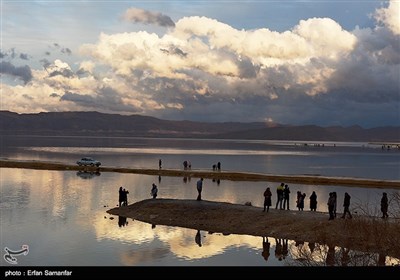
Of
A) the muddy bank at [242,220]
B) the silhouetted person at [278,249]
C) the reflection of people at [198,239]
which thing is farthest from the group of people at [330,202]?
the reflection of people at [198,239]

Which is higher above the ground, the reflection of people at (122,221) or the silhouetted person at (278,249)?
the reflection of people at (122,221)

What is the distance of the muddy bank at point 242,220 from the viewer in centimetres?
2938

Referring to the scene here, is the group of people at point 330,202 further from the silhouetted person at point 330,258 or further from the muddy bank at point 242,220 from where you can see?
the silhouetted person at point 330,258

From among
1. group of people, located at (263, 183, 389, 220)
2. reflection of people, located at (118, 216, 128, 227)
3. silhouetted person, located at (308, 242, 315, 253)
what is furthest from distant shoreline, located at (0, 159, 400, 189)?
silhouetted person, located at (308, 242, 315, 253)

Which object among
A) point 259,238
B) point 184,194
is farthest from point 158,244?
point 184,194

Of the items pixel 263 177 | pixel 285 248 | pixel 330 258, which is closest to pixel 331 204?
pixel 285 248

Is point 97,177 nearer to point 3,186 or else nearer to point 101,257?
point 3,186

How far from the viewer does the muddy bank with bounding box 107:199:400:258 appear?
→ 29375 mm

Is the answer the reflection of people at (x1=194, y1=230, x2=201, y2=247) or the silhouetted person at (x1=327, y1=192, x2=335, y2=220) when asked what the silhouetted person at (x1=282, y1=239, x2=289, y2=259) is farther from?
the reflection of people at (x1=194, y1=230, x2=201, y2=247)

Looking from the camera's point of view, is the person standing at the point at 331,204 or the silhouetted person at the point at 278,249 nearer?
the silhouetted person at the point at 278,249

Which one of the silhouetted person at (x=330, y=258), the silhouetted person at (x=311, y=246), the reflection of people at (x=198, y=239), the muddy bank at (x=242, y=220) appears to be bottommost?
the reflection of people at (x=198, y=239)

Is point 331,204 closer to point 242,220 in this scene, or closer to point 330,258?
point 242,220

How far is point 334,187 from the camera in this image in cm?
6412
